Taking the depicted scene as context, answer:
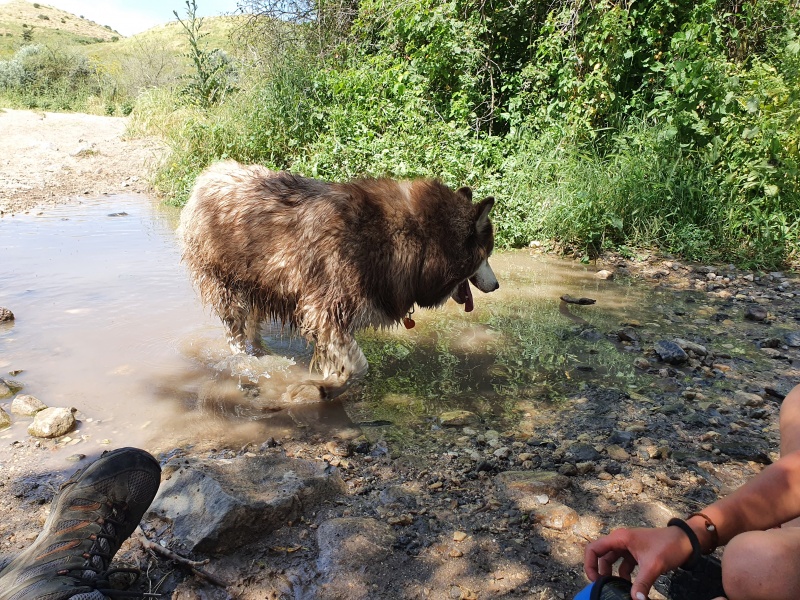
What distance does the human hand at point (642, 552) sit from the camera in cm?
149

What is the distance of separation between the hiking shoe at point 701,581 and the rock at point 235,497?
5.27 feet

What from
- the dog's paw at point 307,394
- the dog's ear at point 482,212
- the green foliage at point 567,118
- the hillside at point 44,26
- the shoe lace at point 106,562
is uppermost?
the hillside at point 44,26

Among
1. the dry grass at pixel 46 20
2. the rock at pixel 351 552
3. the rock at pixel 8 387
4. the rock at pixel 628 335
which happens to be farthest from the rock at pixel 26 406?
the dry grass at pixel 46 20

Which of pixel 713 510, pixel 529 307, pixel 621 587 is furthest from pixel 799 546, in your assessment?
pixel 529 307

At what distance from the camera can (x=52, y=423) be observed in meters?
3.42

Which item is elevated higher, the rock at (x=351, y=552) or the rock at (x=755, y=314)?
the rock at (x=755, y=314)

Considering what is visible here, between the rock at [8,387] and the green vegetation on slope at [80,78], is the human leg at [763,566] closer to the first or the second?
the rock at [8,387]

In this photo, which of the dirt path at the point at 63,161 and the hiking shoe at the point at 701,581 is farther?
the dirt path at the point at 63,161

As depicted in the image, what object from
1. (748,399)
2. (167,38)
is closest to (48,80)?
(748,399)

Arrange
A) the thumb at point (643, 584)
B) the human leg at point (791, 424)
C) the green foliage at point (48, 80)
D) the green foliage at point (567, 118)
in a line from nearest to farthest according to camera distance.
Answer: the thumb at point (643, 584)
the human leg at point (791, 424)
the green foliage at point (567, 118)
the green foliage at point (48, 80)

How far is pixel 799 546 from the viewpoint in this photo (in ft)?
4.69

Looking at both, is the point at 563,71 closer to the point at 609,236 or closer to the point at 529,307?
the point at 609,236

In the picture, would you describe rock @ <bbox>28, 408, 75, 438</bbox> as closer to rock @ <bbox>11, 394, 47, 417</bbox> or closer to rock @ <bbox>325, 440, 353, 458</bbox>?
rock @ <bbox>11, 394, 47, 417</bbox>

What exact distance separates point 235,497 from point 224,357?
2576mm
